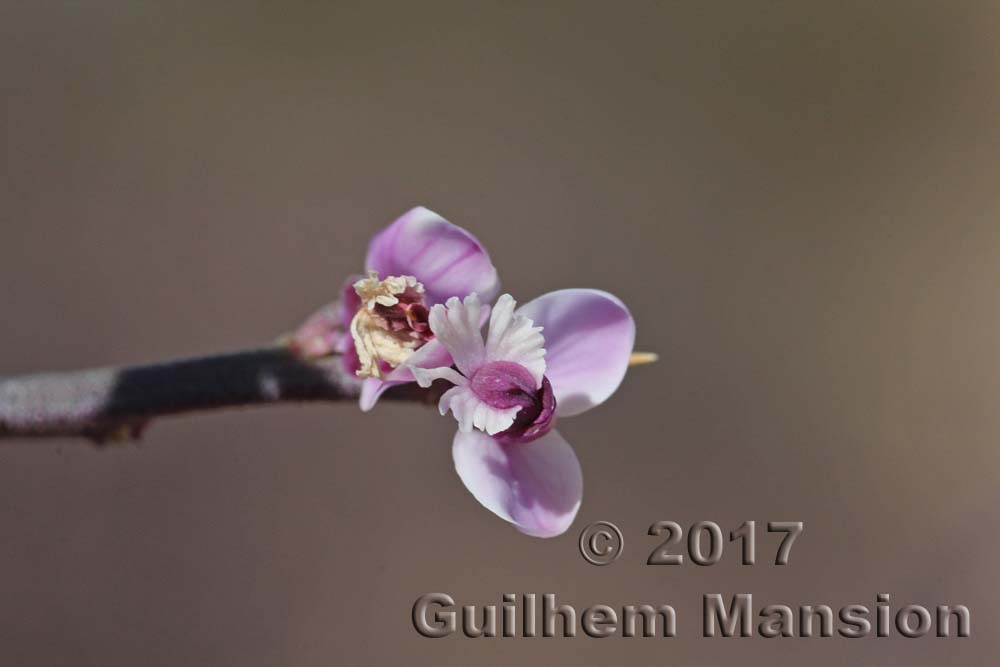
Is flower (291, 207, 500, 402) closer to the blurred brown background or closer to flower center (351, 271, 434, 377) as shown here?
flower center (351, 271, 434, 377)

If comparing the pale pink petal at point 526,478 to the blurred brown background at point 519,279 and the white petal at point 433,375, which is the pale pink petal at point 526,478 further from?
the blurred brown background at point 519,279

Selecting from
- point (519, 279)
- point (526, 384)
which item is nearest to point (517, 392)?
point (526, 384)

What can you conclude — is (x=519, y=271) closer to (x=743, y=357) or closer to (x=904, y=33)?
(x=743, y=357)

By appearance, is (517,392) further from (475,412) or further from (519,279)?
(519,279)

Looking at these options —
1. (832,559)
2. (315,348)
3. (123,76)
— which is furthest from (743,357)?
(315,348)

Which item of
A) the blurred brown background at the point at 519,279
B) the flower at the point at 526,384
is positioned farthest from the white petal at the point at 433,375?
the blurred brown background at the point at 519,279

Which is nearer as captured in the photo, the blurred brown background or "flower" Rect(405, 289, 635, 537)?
"flower" Rect(405, 289, 635, 537)

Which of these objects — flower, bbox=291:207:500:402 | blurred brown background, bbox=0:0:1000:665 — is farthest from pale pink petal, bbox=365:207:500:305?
blurred brown background, bbox=0:0:1000:665
